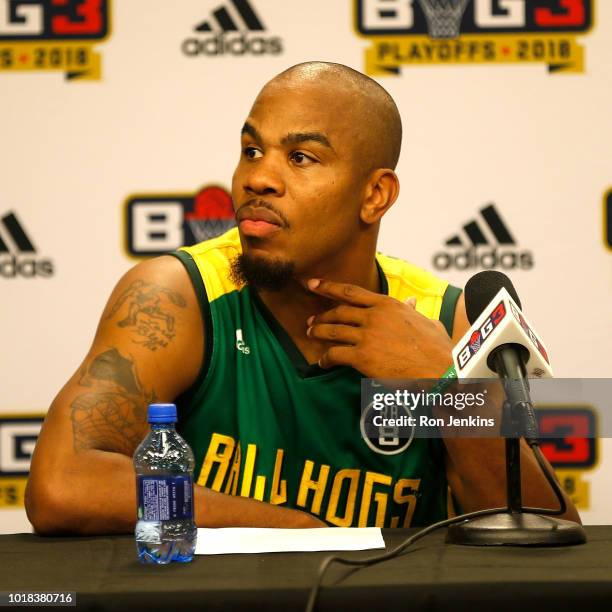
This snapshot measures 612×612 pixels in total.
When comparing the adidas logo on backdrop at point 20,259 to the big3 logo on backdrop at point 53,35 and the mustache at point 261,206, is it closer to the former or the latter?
the big3 logo on backdrop at point 53,35

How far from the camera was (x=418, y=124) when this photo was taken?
266 cm

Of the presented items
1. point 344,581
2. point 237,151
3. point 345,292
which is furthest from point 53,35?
point 344,581

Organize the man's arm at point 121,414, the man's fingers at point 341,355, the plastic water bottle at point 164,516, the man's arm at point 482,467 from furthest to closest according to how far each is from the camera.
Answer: the man's fingers at point 341,355, the man's arm at point 482,467, the man's arm at point 121,414, the plastic water bottle at point 164,516

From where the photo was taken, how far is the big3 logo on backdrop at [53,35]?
104 inches

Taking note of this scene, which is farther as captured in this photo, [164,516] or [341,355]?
[341,355]

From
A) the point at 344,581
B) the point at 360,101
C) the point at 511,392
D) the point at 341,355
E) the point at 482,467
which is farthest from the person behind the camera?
the point at 360,101

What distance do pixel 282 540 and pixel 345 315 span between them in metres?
0.69

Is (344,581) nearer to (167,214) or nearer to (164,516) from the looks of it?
(164,516)

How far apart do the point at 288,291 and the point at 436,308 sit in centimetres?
32

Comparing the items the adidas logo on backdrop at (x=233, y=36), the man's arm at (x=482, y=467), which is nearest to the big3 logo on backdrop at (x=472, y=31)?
the adidas logo on backdrop at (x=233, y=36)

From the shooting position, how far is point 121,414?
5.73 ft

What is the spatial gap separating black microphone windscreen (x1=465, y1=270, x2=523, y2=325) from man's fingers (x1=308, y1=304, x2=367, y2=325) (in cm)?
51

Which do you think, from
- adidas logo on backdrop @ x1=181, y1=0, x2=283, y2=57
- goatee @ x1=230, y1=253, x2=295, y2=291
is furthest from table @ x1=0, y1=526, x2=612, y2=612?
adidas logo on backdrop @ x1=181, y1=0, x2=283, y2=57

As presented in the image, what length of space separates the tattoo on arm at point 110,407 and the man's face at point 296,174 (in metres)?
0.34
